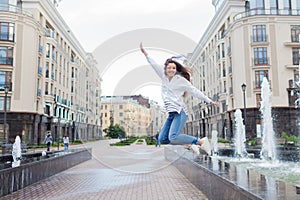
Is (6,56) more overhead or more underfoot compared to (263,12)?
more underfoot

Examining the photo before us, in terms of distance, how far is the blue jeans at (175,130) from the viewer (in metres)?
4.16

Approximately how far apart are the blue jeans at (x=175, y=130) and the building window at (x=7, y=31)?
30997 mm

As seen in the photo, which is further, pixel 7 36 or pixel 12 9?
pixel 12 9

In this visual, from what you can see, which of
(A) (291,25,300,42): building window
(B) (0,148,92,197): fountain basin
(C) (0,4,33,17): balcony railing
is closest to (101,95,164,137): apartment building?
(B) (0,148,92,197): fountain basin

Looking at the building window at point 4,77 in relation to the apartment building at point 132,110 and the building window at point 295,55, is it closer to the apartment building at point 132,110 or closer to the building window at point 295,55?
the apartment building at point 132,110

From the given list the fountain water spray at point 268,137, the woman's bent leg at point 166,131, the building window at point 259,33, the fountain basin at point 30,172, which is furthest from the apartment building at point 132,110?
the building window at point 259,33

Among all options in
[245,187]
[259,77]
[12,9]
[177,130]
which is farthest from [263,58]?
[245,187]

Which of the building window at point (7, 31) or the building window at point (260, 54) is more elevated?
the building window at point (7, 31)

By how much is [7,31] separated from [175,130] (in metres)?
31.5

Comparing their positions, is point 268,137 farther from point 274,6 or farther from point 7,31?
point 7,31

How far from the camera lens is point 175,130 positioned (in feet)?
13.7

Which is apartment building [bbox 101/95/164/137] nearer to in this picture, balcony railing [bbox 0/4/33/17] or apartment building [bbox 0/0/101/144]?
apartment building [bbox 0/0/101/144]

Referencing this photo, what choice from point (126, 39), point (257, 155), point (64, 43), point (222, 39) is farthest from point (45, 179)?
point (64, 43)

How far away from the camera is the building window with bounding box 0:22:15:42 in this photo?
30730 mm
